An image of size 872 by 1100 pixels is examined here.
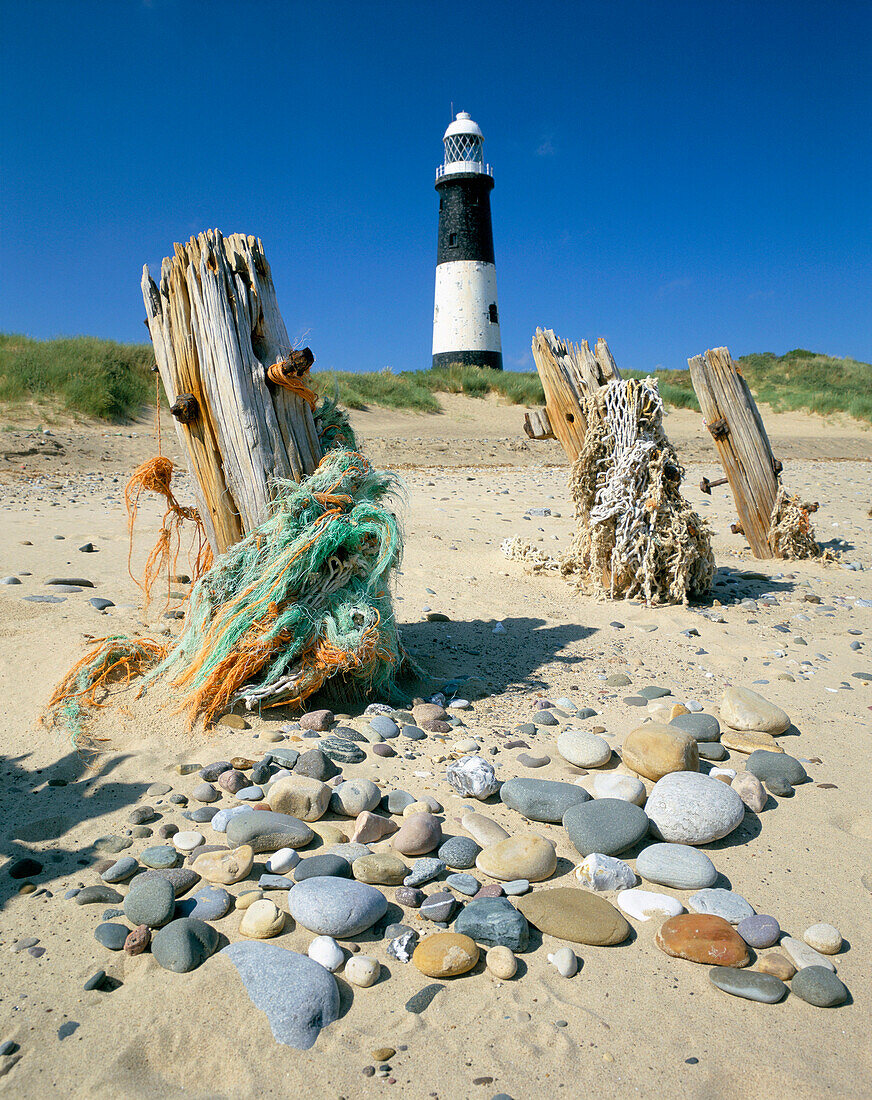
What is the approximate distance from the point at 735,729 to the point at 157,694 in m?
2.55

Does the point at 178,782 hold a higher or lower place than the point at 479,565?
lower

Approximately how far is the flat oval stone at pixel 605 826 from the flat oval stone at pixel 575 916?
0.22 m

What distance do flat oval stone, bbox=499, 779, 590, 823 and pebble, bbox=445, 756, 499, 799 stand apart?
2.1 inches

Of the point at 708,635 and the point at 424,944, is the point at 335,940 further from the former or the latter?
the point at 708,635

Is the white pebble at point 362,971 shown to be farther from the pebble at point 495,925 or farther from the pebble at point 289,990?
the pebble at point 495,925

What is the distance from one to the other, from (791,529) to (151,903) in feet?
20.1

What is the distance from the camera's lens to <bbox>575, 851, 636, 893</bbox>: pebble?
7.27ft

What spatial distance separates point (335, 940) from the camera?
1961 mm

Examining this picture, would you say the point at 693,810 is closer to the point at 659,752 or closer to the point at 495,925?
the point at 659,752

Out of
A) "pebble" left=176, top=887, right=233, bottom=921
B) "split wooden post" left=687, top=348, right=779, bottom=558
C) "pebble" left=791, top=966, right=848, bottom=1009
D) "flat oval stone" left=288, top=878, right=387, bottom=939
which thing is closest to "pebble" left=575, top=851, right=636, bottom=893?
"pebble" left=791, top=966, right=848, bottom=1009

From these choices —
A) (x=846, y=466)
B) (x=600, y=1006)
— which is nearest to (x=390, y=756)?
(x=600, y=1006)

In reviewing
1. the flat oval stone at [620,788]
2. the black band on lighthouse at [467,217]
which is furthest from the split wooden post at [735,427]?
the black band on lighthouse at [467,217]

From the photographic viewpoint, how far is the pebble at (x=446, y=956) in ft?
6.08

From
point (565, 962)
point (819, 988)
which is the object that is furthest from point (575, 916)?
point (819, 988)
